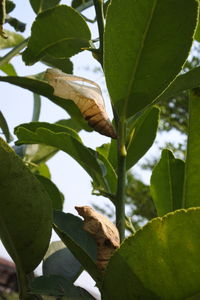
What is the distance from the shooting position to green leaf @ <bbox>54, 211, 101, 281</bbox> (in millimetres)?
577

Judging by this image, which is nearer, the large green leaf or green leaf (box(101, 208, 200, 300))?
green leaf (box(101, 208, 200, 300))

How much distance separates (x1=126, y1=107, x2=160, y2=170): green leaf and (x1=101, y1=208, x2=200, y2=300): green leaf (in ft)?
1.24

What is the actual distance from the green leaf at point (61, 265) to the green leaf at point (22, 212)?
0.46 ft

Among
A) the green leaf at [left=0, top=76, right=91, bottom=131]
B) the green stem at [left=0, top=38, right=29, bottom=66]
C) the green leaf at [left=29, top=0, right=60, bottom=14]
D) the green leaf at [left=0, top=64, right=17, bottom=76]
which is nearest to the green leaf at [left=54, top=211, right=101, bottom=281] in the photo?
the green leaf at [left=0, top=76, right=91, bottom=131]

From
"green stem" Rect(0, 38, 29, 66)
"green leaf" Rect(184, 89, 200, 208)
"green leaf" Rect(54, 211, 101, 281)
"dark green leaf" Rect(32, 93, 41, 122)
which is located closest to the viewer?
"green leaf" Rect(54, 211, 101, 281)

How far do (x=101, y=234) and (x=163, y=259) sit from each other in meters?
0.09

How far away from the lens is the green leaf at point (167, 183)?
784 millimetres

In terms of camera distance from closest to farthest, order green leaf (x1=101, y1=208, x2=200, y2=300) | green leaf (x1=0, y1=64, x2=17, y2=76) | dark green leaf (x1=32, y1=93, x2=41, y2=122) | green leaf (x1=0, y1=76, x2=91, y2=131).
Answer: green leaf (x1=101, y1=208, x2=200, y2=300), green leaf (x1=0, y1=76, x2=91, y2=131), green leaf (x1=0, y1=64, x2=17, y2=76), dark green leaf (x1=32, y1=93, x2=41, y2=122)

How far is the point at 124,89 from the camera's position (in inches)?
26.3

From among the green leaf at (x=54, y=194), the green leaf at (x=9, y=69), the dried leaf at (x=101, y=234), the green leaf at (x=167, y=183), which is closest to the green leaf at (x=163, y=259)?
the dried leaf at (x=101, y=234)

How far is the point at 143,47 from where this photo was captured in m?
0.64

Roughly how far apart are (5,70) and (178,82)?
0.61 meters

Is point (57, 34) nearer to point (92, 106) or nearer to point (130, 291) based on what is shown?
point (92, 106)

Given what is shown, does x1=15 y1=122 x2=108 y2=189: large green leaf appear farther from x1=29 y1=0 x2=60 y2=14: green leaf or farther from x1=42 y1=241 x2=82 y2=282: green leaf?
x1=29 y1=0 x2=60 y2=14: green leaf
